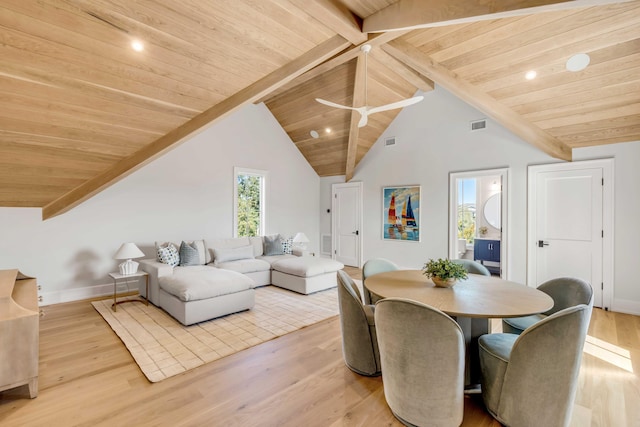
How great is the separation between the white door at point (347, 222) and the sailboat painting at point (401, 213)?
701 millimetres

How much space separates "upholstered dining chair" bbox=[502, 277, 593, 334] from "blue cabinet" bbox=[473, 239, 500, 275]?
3.99m

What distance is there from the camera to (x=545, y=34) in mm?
2908

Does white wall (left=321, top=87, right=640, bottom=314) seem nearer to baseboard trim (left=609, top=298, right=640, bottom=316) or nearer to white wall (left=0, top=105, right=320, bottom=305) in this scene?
baseboard trim (left=609, top=298, right=640, bottom=316)

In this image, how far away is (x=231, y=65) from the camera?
3.13 m

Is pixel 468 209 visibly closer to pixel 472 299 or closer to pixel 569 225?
pixel 569 225

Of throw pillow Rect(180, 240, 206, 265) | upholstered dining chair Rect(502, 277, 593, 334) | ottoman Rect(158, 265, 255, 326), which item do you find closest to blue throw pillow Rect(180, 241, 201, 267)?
throw pillow Rect(180, 240, 206, 265)

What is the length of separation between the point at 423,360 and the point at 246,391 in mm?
1341

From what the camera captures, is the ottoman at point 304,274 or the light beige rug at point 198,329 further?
the ottoman at point 304,274

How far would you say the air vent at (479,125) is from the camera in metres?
5.11

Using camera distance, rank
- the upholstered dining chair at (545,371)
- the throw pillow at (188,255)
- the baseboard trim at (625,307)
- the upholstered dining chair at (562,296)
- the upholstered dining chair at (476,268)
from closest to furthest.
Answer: the upholstered dining chair at (545,371), the upholstered dining chair at (562,296), the upholstered dining chair at (476,268), the baseboard trim at (625,307), the throw pillow at (188,255)

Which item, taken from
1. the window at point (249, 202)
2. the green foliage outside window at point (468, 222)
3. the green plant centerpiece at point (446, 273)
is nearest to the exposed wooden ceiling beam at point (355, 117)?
the window at point (249, 202)

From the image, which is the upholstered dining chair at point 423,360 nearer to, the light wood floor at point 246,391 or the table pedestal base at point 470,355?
the light wood floor at point 246,391

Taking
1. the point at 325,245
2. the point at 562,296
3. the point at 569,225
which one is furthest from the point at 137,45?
the point at 325,245

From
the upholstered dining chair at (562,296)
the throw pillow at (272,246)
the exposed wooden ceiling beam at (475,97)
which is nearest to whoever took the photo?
the upholstered dining chair at (562,296)
